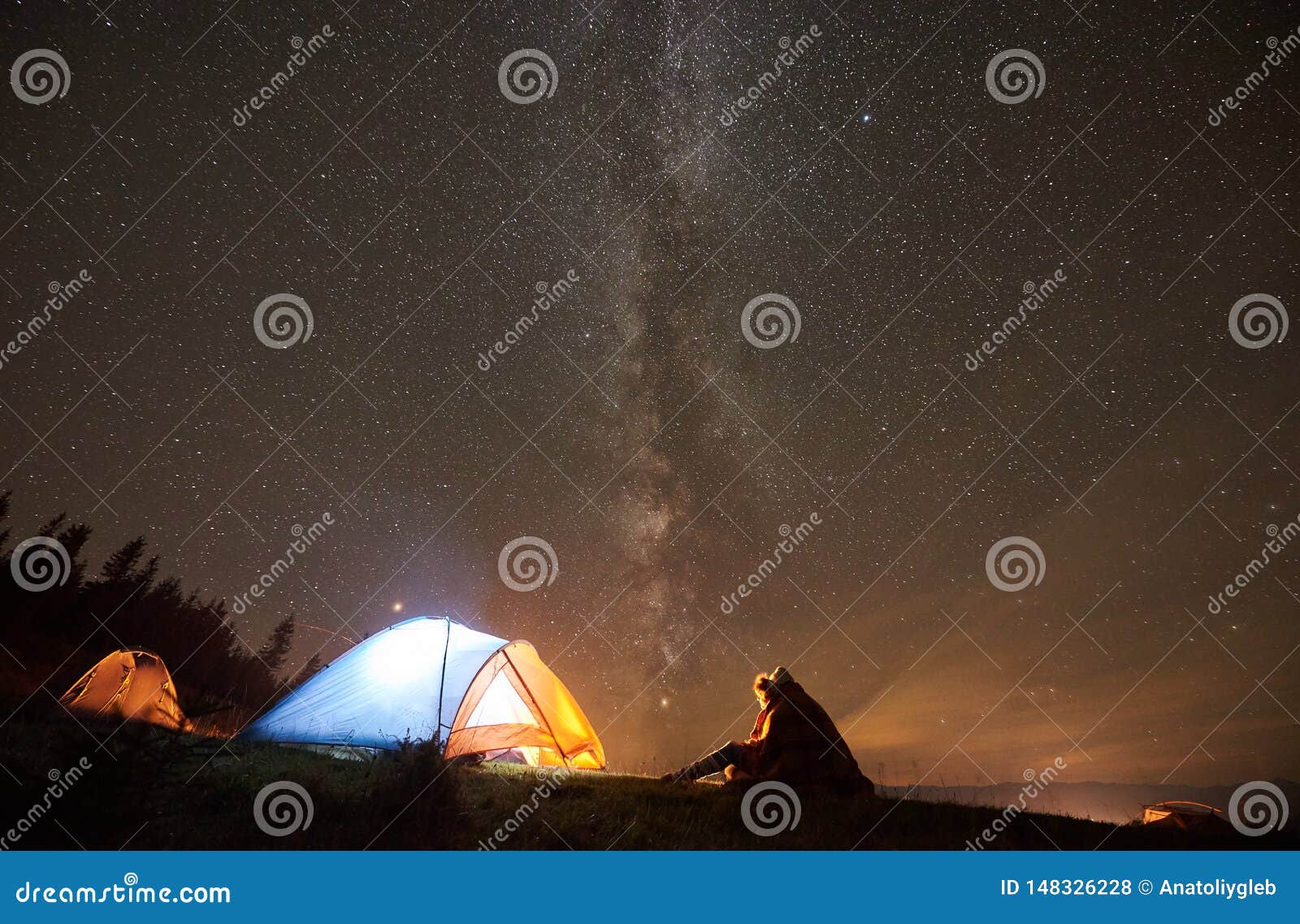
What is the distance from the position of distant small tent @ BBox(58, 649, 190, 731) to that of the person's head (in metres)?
9.20

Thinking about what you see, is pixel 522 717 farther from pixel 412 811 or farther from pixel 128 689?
pixel 128 689

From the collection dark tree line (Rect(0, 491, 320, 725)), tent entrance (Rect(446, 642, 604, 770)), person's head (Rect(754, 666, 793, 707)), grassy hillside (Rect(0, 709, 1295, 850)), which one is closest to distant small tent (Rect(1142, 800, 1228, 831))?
grassy hillside (Rect(0, 709, 1295, 850))

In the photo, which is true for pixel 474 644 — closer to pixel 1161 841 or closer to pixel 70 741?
pixel 70 741

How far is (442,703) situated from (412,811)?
425 cm

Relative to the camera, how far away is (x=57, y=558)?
4481 cm

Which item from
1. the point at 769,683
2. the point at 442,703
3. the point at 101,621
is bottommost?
the point at 101,621

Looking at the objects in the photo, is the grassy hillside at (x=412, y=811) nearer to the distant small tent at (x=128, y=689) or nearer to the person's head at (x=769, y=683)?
the person's head at (x=769, y=683)

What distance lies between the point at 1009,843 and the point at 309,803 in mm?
6022

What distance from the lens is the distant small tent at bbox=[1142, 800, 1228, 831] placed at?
9930 mm

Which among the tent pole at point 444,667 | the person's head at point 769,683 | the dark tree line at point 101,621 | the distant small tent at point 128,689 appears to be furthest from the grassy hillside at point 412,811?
the dark tree line at point 101,621

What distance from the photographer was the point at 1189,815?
35.2 feet

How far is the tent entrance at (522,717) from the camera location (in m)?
10.3

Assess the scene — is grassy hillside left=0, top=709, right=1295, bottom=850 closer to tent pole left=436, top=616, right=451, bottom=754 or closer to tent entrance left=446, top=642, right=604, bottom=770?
tent pole left=436, top=616, right=451, bottom=754

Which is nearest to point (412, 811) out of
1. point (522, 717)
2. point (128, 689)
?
point (522, 717)
